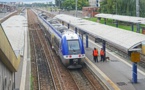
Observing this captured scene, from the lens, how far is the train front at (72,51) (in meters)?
17.1

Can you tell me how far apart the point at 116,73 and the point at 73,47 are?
340 centimetres

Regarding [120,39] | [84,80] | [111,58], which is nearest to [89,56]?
[111,58]

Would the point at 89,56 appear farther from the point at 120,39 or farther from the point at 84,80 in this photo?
the point at 120,39

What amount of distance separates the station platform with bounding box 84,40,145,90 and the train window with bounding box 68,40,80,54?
5.92 feet

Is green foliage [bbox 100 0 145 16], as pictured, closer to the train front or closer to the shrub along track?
the shrub along track

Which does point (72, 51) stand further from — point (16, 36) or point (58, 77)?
point (16, 36)

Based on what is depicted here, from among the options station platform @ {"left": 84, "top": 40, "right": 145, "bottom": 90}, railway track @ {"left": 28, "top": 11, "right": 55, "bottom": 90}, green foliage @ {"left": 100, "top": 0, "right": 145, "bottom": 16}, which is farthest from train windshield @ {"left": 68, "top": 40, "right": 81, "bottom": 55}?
green foliage @ {"left": 100, "top": 0, "right": 145, "bottom": 16}

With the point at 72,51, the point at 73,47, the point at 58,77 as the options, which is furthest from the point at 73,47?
the point at 58,77

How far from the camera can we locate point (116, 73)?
648 inches

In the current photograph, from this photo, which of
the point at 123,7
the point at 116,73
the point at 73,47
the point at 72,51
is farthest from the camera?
the point at 123,7

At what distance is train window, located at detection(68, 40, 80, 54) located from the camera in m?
17.2

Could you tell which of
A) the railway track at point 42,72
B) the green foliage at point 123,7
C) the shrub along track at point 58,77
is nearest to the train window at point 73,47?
Result: the shrub along track at point 58,77

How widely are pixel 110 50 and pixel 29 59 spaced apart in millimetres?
7873

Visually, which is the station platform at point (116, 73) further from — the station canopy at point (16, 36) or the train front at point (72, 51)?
the station canopy at point (16, 36)
